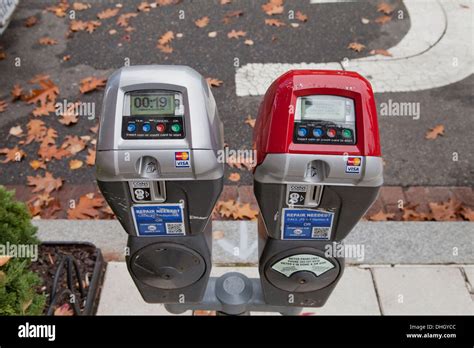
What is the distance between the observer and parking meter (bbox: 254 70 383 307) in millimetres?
1593

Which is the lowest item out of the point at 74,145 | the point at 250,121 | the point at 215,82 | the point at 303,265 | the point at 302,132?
the point at 74,145

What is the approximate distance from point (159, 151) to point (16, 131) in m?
3.50

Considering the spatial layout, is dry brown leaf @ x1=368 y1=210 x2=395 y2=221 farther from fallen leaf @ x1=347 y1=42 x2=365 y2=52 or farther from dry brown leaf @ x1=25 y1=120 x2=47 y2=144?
dry brown leaf @ x1=25 y1=120 x2=47 y2=144

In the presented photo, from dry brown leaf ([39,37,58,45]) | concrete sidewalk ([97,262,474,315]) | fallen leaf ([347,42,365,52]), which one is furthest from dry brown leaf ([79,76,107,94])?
fallen leaf ([347,42,365,52])

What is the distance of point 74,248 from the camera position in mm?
3207

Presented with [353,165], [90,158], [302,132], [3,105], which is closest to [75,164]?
[90,158]

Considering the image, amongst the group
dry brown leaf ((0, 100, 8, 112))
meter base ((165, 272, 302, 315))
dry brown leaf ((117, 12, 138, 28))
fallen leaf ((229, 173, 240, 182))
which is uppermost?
meter base ((165, 272, 302, 315))

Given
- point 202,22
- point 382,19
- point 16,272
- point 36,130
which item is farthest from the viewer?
point 202,22

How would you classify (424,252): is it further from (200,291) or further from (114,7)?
(114,7)

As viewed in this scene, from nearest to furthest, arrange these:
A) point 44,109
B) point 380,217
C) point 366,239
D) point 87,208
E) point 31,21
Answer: point 366,239, point 380,217, point 87,208, point 44,109, point 31,21

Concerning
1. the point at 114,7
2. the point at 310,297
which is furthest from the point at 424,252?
the point at 114,7

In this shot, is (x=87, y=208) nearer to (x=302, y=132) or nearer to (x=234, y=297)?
(x=234, y=297)

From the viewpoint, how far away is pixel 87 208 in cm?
377

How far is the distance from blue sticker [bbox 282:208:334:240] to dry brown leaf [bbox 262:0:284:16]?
15.5ft
